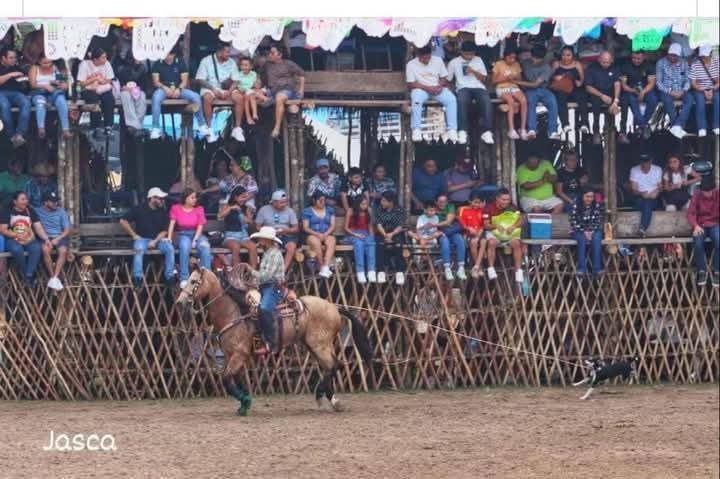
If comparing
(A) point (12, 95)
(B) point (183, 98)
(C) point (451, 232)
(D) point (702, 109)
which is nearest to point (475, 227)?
(C) point (451, 232)

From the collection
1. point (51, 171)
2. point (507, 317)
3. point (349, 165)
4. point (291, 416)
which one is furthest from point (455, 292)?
point (51, 171)

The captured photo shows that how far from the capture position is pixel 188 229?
893 inches

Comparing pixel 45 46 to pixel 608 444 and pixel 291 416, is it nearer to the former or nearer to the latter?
pixel 291 416

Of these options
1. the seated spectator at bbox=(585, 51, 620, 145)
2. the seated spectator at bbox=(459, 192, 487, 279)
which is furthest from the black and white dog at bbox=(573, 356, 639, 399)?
the seated spectator at bbox=(585, 51, 620, 145)

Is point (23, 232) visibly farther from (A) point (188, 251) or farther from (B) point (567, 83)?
(B) point (567, 83)

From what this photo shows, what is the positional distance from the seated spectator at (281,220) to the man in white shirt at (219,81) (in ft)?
3.17

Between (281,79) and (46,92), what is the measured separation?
318 cm

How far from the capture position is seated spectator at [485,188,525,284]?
2370 centimetres

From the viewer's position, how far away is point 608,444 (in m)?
18.8

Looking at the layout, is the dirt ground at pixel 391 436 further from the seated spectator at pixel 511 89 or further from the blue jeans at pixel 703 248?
the seated spectator at pixel 511 89

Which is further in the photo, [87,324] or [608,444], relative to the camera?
[87,324]

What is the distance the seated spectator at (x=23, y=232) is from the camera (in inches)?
880

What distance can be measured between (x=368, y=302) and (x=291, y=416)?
332 cm

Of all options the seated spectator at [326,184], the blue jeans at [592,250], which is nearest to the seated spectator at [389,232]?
the seated spectator at [326,184]
